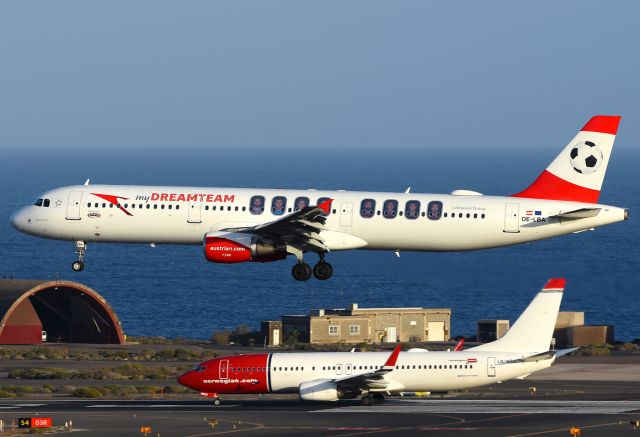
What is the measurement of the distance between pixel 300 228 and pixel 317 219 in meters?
1.41

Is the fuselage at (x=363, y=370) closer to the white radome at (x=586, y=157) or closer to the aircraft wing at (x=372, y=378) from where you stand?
the aircraft wing at (x=372, y=378)

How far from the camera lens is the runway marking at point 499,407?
9106 centimetres

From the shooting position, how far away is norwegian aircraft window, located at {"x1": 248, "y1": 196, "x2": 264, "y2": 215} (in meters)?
89.5

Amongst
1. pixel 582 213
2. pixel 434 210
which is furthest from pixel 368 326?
pixel 582 213

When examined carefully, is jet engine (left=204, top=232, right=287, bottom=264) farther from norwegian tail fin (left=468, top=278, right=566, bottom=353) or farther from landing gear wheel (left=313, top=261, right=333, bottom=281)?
norwegian tail fin (left=468, top=278, right=566, bottom=353)

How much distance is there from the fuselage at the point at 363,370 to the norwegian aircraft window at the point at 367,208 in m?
11.5

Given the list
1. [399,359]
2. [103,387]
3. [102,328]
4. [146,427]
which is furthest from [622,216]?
[102,328]

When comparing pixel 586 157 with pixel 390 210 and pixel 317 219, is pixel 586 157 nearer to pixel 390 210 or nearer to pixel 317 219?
pixel 390 210

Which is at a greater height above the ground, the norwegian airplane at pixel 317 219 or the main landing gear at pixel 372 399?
the norwegian airplane at pixel 317 219

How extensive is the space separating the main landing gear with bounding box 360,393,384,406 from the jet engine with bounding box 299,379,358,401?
640mm

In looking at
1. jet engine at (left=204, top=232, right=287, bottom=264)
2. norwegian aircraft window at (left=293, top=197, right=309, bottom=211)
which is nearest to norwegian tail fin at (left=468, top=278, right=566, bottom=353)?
norwegian aircraft window at (left=293, top=197, right=309, bottom=211)

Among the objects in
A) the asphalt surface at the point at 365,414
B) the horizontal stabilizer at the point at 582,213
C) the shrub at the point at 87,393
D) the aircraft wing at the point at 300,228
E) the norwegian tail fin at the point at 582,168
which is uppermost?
the norwegian tail fin at the point at 582,168

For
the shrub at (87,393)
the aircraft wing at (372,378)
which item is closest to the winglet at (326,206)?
the aircraft wing at (372,378)

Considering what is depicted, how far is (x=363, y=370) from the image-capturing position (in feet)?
311
